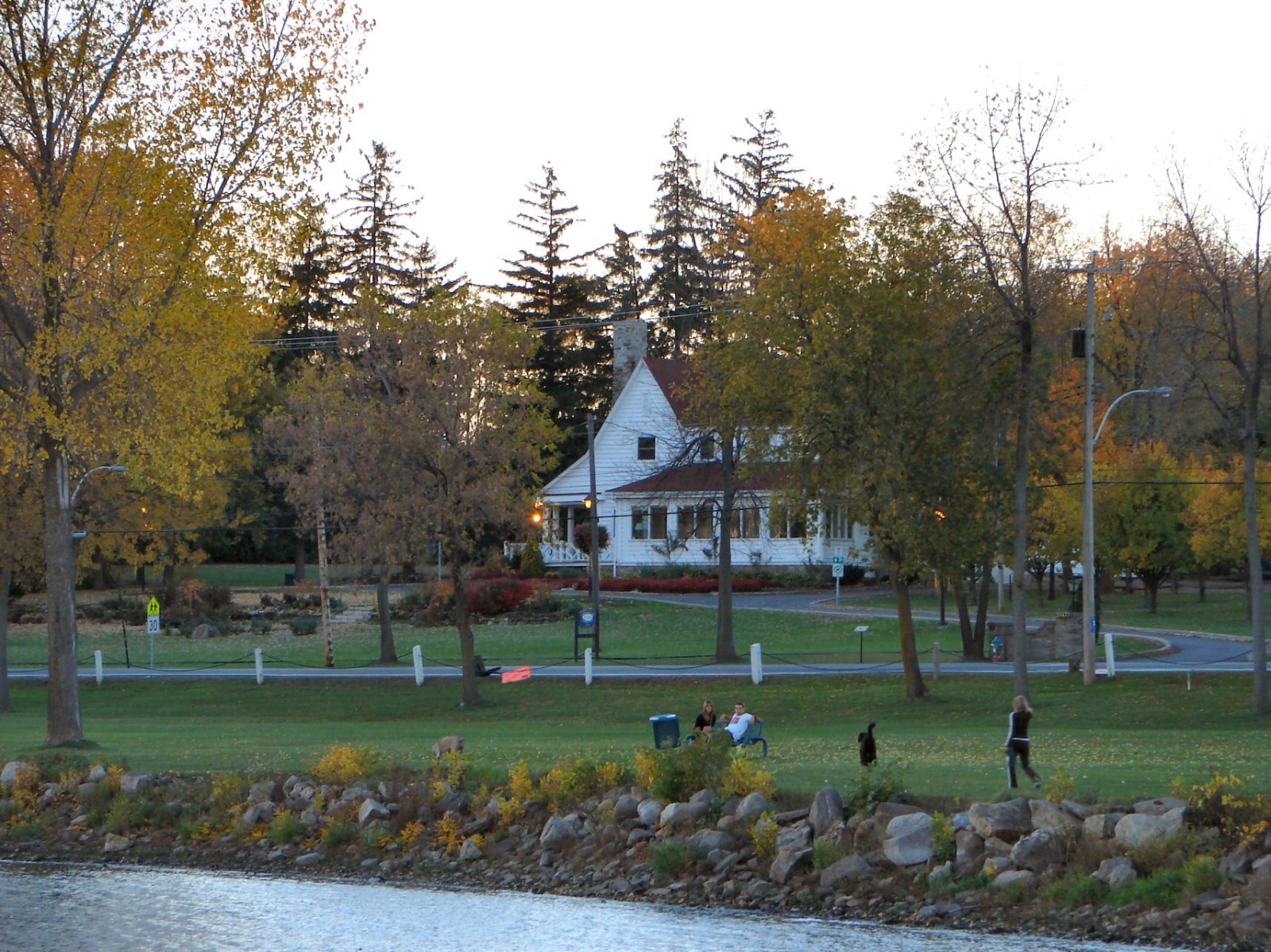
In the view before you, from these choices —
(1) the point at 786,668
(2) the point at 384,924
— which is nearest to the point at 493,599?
(1) the point at 786,668

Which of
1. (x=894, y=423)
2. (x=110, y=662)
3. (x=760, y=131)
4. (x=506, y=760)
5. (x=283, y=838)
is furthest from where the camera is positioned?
(x=760, y=131)

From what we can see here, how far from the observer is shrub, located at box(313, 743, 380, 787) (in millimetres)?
20078

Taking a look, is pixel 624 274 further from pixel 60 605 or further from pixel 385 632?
pixel 60 605

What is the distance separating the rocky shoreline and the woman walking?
89cm

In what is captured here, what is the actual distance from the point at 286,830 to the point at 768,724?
41.6 ft

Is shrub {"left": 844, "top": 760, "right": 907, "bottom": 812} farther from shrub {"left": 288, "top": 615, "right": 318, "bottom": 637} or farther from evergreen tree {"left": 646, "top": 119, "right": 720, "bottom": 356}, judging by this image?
evergreen tree {"left": 646, "top": 119, "right": 720, "bottom": 356}

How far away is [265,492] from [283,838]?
59.4m

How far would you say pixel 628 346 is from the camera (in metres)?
78.2

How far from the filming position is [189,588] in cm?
5953

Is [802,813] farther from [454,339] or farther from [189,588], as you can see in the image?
[189,588]

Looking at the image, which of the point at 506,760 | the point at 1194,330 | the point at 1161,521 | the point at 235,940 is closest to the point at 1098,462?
the point at 1161,521

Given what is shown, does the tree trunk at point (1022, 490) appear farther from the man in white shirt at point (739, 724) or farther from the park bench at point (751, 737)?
the man in white shirt at point (739, 724)

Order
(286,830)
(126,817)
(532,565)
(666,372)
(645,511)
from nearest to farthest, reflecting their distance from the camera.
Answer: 1. (286,830)
2. (126,817)
3. (645,511)
4. (532,565)
5. (666,372)

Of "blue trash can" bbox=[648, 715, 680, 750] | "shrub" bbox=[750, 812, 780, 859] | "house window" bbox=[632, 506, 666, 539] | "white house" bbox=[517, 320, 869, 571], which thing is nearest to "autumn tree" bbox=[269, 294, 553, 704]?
"blue trash can" bbox=[648, 715, 680, 750]
